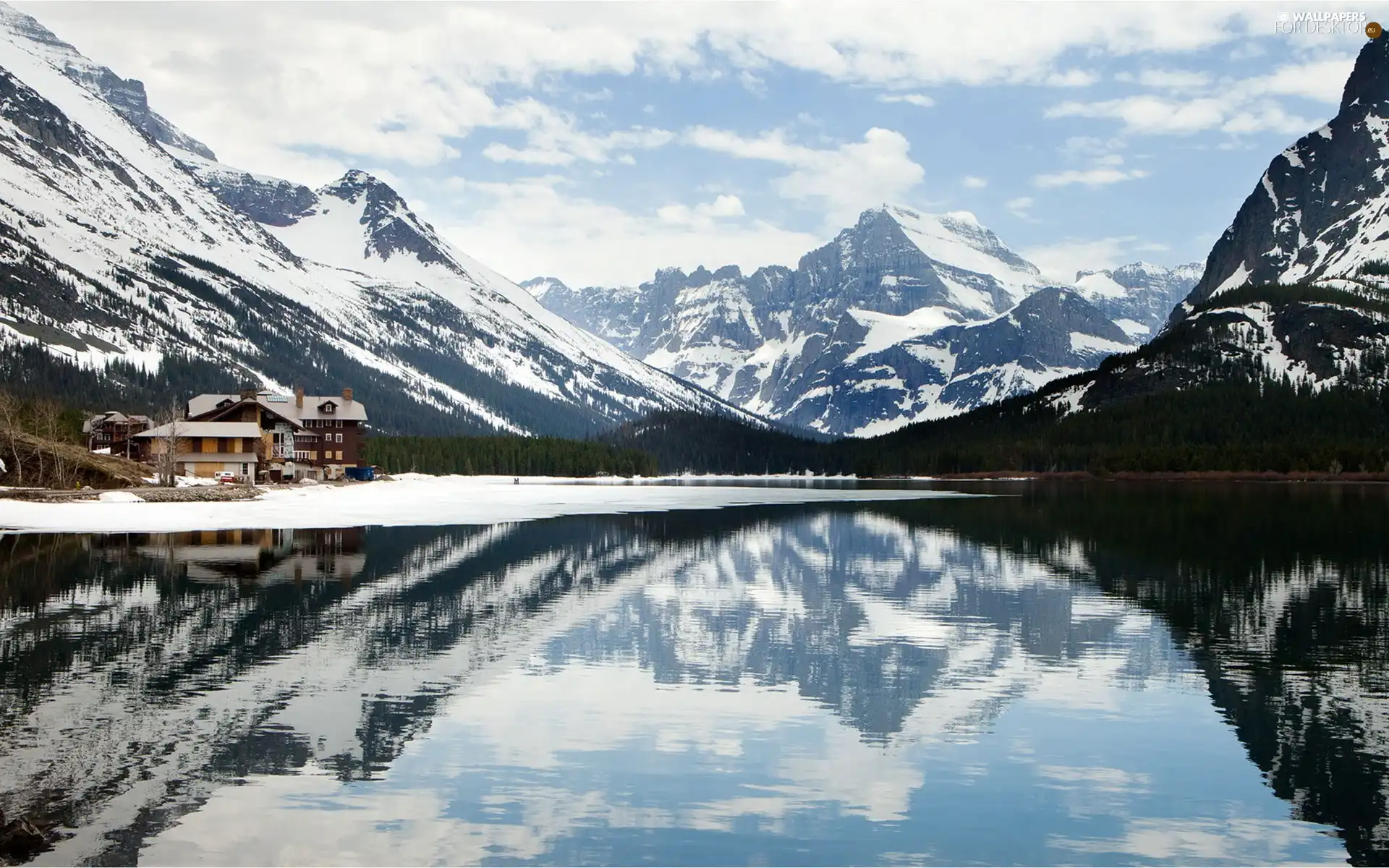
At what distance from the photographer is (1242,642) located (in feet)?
113

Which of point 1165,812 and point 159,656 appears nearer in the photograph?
point 1165,812

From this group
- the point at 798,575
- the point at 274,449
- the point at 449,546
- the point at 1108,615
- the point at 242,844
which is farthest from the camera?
the point at 274,449

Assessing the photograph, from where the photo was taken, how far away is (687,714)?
25734 millimetres

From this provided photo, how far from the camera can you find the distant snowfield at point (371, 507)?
253ft

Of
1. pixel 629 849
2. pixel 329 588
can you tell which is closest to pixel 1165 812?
pixel 629 849

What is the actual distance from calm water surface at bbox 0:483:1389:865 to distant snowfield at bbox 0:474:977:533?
25540mm

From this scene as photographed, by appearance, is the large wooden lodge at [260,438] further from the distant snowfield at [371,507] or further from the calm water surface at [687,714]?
the calm water surface at [687,714]

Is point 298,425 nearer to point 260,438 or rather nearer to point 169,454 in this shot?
point 260,438

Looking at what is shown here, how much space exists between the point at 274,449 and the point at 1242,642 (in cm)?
13339

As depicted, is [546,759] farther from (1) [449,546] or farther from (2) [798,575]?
(1) [449,546]

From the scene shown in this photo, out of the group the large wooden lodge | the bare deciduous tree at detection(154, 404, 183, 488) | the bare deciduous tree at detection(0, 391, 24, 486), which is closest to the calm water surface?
the bare deciduous tree at detection(0, 391, 24, 486)

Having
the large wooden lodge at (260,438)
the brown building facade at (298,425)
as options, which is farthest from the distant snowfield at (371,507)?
the brown building facade at (298,425)

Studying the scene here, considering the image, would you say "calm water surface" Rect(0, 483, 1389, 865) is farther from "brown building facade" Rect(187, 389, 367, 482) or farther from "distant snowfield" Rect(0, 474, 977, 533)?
"brown building facade" Rect(187, 389, 367, 482)

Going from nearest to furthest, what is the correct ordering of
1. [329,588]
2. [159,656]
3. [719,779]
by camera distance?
[719,779], [159,656], [329,588]
